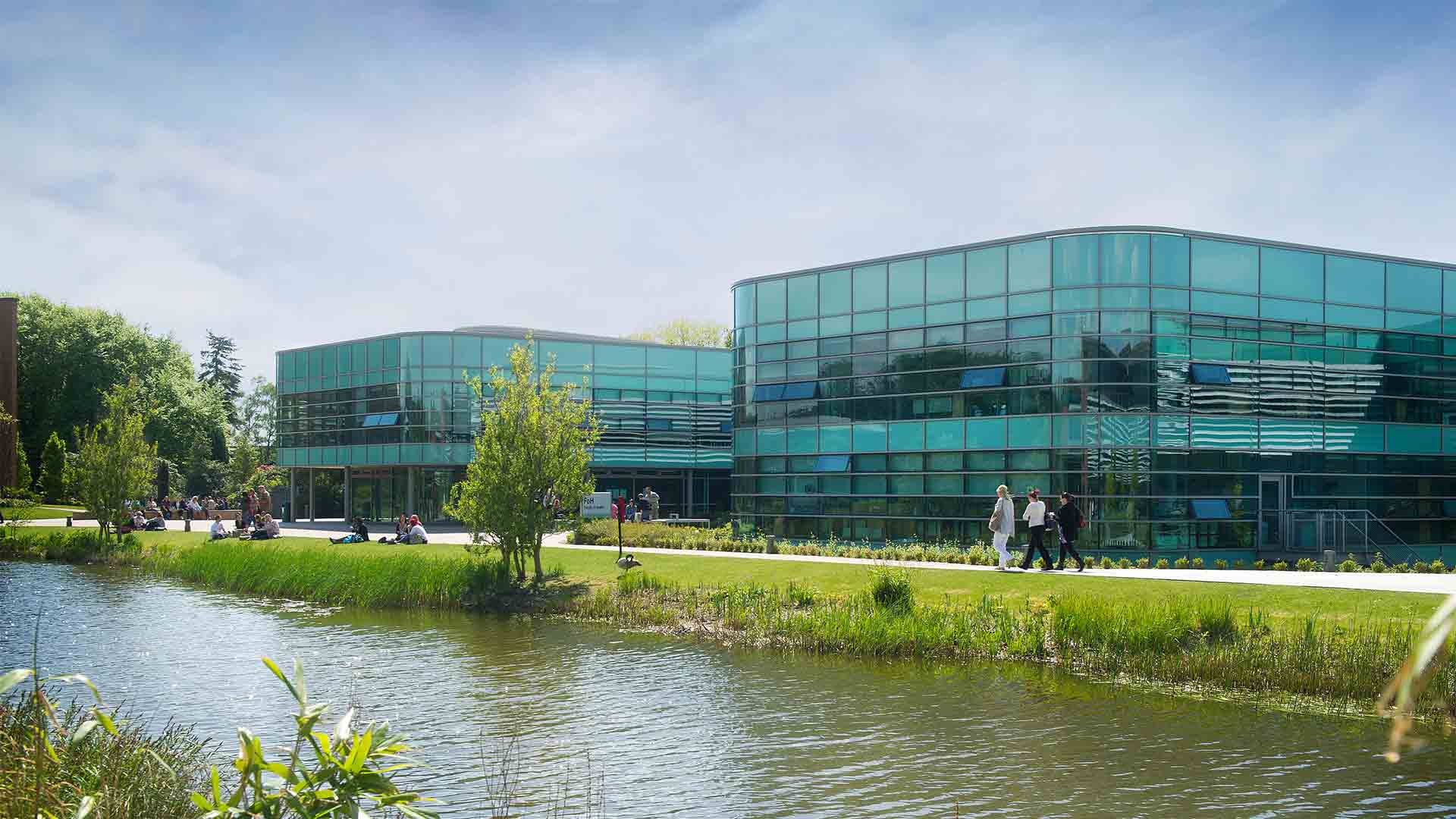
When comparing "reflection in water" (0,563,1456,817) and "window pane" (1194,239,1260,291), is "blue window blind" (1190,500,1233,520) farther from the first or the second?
"reflection in water" (0,563,1456,817)

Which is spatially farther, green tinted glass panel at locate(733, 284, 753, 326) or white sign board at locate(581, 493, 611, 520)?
white sign board at locate(581, 493, 611, 520)

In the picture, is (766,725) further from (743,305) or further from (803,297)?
(743,305)

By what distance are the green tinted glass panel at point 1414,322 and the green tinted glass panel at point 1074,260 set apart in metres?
10.7

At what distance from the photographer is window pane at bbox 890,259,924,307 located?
3791 centimetres

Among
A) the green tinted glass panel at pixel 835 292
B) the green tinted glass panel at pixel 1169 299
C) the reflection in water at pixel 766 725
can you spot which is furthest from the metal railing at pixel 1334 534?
the reflection in water at pixel 766 725

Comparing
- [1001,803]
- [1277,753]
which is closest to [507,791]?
[1001,803]

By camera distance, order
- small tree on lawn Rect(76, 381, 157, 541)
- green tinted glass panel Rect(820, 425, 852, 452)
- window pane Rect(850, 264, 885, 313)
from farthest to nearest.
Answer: small tree on lawn Rect(76, 381, 157, 541) → green tinted glass panel Rect(820, 425, 852, 452) → window pane Rect(850, 264, 885, 313)

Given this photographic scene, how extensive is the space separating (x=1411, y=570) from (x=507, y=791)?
25.5m

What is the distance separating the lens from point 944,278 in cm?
3731

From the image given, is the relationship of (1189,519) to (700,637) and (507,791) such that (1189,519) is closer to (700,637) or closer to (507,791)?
(700,637)

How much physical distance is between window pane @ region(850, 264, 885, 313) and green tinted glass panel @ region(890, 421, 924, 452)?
4.05 m

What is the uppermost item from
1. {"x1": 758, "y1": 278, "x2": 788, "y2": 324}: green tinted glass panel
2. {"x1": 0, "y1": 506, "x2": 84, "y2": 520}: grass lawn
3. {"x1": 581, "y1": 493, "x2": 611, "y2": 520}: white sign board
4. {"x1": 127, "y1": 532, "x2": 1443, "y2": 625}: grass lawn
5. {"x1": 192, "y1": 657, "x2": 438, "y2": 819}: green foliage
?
{"x1": 758, "y1": 278, "x2": 788, "y2": 324}: green tinted glass panel

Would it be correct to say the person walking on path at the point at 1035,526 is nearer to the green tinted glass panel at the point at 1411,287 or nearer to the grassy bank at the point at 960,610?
the grassy bank at the point at 960,610

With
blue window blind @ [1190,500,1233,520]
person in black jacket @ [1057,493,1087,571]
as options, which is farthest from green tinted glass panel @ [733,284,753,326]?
person in black jacket @ [1057,493,1087,571]
